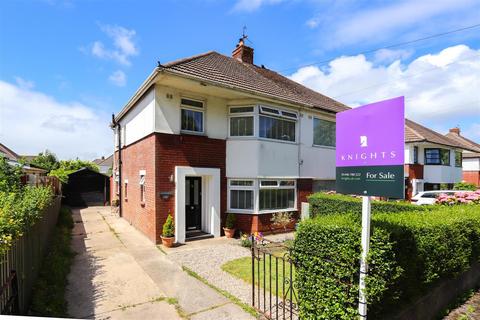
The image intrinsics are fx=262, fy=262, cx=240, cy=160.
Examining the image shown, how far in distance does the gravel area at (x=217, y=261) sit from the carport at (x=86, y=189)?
15941mm

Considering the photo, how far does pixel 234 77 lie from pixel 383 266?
918cm

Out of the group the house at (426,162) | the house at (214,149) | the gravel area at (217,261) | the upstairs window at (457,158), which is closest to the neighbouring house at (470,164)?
the upstairs window at (457,158)

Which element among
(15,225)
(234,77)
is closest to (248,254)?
(15,225)

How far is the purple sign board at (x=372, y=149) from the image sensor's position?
2.99 m

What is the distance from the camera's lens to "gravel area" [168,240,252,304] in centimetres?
571

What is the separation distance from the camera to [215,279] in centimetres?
624

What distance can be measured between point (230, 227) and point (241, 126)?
161 inches

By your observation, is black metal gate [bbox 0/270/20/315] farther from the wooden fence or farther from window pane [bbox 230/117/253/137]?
window pane [bbox 230/117/253/137]

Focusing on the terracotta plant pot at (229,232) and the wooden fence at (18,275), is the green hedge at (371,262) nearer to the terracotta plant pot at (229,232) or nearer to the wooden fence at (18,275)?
the wooden fence at (18,275)

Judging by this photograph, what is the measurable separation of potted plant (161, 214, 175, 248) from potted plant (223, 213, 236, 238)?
219cm

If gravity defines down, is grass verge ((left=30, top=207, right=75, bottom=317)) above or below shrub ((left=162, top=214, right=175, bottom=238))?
below

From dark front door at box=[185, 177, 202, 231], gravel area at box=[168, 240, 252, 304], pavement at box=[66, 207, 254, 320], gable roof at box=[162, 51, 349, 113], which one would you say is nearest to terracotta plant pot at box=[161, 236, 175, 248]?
pavement at box=[66, 207, 254, 320]

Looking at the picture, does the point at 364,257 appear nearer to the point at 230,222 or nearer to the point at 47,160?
the point at 230,222

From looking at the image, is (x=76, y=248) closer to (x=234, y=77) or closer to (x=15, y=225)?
(x=15, y=225)
